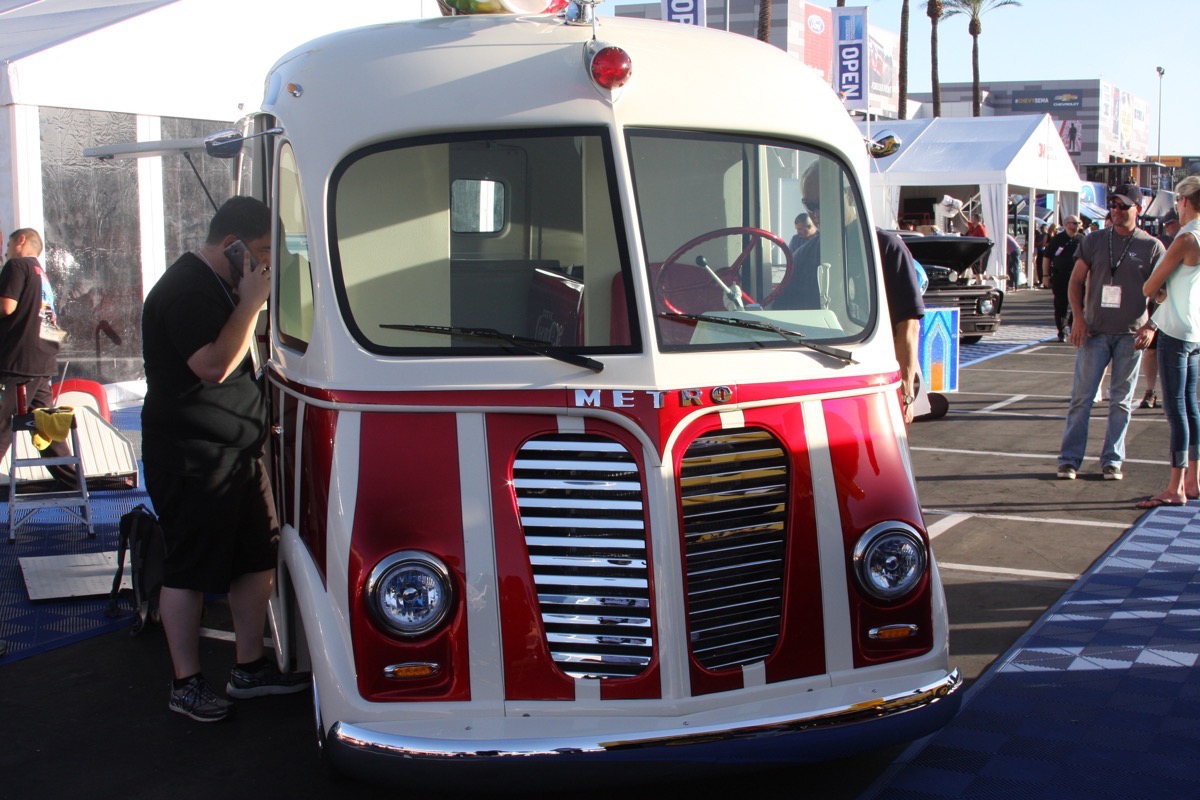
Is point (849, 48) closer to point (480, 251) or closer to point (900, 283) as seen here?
point (900, 283)

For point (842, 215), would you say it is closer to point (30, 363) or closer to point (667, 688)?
point (667, 688)

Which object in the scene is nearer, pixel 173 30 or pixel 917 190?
pixel 173 30

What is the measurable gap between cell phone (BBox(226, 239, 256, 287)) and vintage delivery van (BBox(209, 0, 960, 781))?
276 mm

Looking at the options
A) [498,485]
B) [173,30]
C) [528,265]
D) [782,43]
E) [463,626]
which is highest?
[782,43]

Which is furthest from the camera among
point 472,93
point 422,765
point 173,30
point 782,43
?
point 782,43

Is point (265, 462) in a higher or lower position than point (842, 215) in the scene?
lower

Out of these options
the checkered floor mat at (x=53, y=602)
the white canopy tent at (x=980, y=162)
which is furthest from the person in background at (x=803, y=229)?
the white canopy tent at (x=980, y=162)

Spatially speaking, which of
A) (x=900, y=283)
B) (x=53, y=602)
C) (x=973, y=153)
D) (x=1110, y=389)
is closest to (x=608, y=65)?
(x=900, y=283)

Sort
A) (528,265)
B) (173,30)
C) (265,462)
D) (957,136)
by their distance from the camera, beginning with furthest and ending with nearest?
(957,136) → (173,30) → (265,462) → (528,265)

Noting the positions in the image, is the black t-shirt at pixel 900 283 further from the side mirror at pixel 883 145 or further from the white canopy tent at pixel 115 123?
the white canopy tent at pixel 115 123

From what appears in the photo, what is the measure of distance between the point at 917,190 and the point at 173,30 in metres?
22.1

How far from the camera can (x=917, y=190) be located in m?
29.3

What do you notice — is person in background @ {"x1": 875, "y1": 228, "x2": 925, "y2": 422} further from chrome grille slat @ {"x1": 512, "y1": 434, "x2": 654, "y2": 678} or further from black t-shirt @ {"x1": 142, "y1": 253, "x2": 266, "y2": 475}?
black t-shirt @ {"x1": 142, "y1": 253, "x2": 266, "y2": 475}

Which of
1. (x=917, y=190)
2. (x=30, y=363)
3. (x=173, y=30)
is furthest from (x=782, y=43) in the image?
(x=30, y=363)
